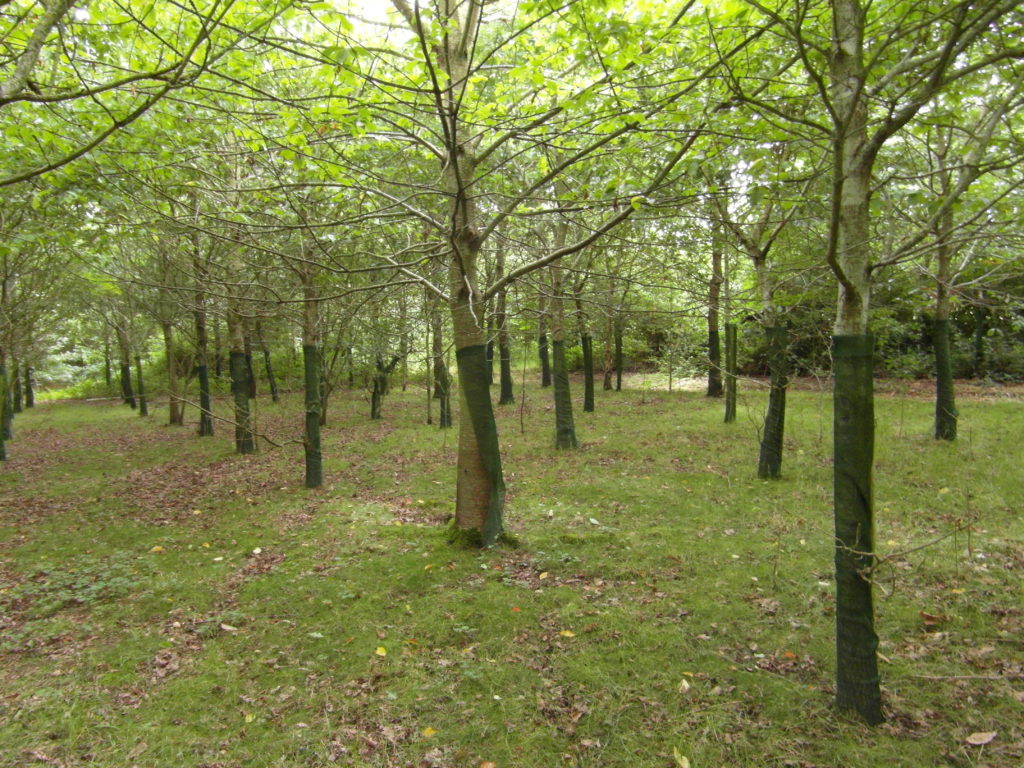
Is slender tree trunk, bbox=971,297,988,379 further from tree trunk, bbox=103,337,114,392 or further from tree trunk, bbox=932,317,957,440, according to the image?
tree trunk, bbox=103,337,114,392

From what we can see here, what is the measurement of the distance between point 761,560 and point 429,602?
3498 millimetres

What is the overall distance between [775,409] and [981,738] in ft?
20.7

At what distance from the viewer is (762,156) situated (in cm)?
455

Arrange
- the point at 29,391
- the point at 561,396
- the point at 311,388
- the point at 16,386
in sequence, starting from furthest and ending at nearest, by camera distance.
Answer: the point at 29,391
the point at 16,386
the point at 561,396
the point at 311,388

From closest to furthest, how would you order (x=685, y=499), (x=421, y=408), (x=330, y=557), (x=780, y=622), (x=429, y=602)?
1. (x=780, y=622)
2. (x=429, y=602)
3. (x=330, y=557)
4. (x=685, y=499)
5. (x=421, y=408)

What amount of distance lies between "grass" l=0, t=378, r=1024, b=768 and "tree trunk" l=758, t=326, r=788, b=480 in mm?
326

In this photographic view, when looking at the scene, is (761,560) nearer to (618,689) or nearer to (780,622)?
(780,622)

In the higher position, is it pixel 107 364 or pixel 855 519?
pixel 107 364

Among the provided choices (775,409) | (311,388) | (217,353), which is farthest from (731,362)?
(217,353)

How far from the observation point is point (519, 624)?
5.05 meters

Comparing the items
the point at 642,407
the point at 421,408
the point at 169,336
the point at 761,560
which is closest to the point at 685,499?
the point at 761,560

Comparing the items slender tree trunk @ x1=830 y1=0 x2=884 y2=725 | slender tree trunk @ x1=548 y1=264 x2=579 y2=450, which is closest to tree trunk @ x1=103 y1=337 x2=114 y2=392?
slender tree trunk @ x1=548 y1=264 x2=579 y2=450

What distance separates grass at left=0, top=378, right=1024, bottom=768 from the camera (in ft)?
11.9

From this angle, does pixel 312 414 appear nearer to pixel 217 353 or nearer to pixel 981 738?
pixel 981 738
